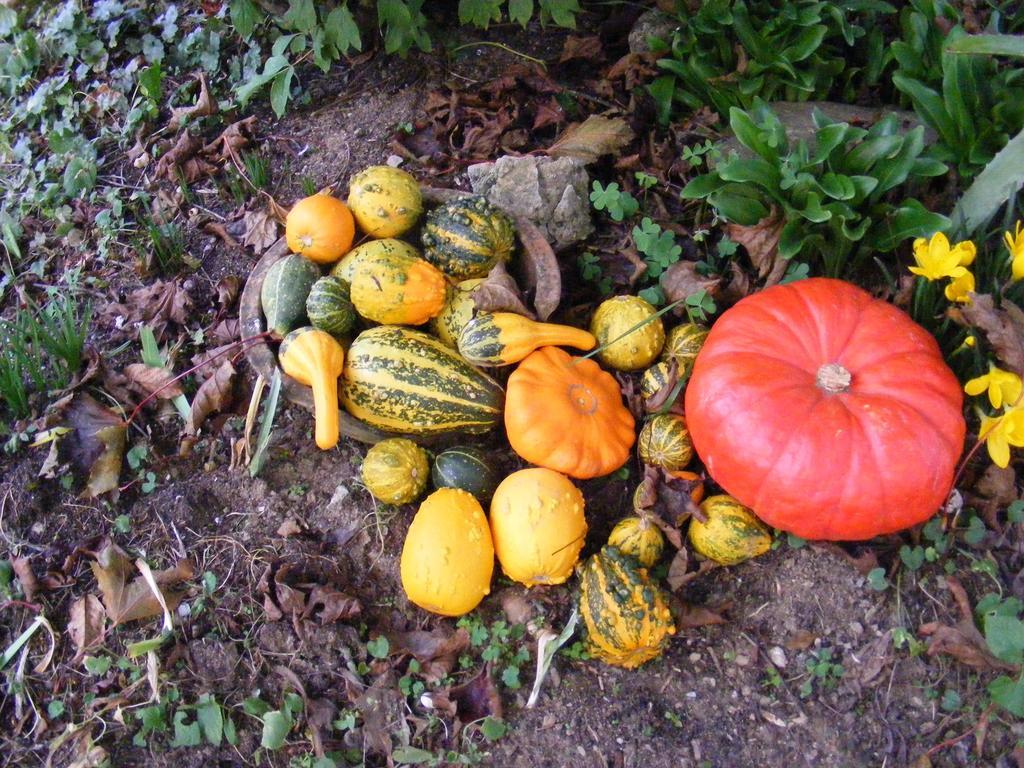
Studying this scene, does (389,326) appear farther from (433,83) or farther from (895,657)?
(895,657)

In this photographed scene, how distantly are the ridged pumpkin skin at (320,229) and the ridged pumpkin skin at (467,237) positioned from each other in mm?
315

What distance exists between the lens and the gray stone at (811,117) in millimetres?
3500

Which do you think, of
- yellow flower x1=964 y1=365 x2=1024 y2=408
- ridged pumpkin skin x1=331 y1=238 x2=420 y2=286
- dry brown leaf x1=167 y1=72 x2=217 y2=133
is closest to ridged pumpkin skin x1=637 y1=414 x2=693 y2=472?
yellow flower x1=964 y1=365 x2=1024 y2=408

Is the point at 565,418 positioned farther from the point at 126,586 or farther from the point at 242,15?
the point at 242,15

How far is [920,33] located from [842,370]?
158 centimetres

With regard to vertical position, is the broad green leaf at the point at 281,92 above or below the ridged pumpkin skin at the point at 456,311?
above

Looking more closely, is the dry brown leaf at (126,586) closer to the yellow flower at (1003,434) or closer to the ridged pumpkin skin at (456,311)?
the ridged pumpkin skin at (456,311)

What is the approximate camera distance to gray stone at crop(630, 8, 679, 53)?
3.85m

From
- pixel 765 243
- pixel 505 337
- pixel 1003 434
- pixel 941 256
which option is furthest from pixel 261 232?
pixel 1003 434

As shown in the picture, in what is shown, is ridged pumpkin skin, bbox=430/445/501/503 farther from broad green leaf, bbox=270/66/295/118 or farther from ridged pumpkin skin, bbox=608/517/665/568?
broad green leaf, bbox=270/66/295/118

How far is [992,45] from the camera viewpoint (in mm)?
2652

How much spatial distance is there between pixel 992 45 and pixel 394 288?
207 centimetres

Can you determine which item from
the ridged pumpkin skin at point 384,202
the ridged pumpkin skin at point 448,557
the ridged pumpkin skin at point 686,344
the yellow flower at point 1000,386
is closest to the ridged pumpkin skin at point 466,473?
the ridged pumpkin skin at point 448,557

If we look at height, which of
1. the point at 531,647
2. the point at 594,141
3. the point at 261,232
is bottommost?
the point at 531,647
